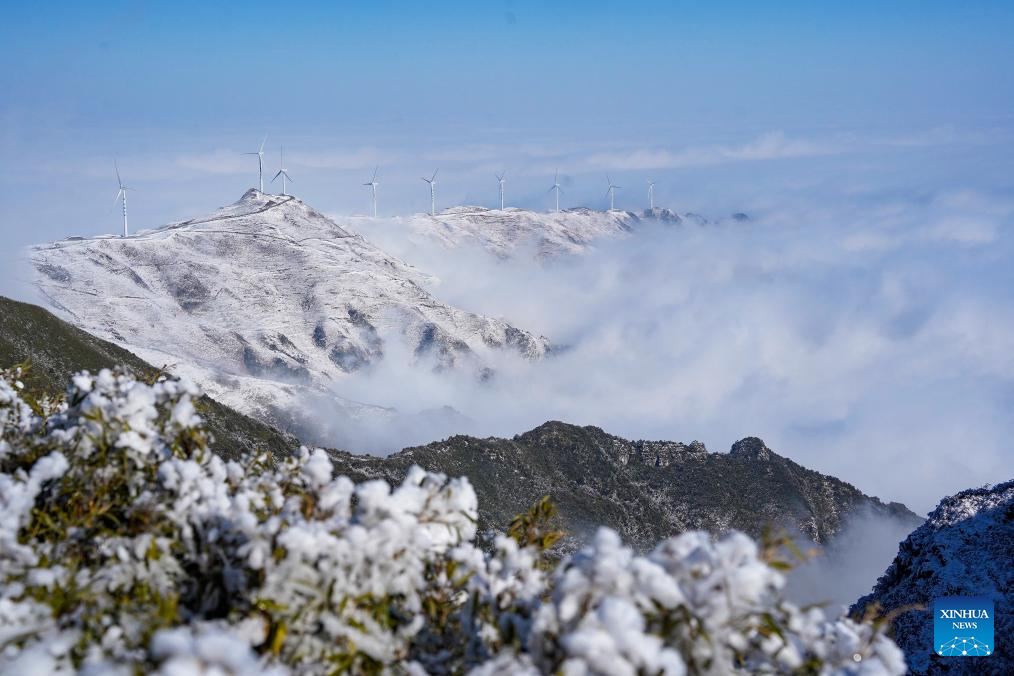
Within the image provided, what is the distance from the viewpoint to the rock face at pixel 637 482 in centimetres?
9456

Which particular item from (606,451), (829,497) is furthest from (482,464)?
(829,497)

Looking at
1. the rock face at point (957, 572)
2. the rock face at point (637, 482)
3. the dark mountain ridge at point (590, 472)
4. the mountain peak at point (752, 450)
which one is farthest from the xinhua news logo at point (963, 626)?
the mountain peak at point (752, 450)

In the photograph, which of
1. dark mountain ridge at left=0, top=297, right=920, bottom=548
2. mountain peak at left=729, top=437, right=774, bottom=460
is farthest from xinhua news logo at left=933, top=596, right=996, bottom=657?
mountain peak at left=729, top=437, right=774, bottom=460

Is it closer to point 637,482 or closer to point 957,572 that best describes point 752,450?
point 637,482

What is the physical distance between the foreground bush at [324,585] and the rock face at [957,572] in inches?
644

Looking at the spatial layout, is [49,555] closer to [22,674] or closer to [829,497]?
[22,674]

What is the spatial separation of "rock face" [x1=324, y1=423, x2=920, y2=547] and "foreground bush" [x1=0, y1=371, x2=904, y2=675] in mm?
74276

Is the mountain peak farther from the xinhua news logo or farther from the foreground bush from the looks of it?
Result: the foreground bush

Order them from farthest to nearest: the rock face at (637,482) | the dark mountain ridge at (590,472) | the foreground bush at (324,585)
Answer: the rock face at (637,482), the dark mountain ridge at (590,472), the foreground bush at (324,585)

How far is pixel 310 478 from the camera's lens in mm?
6906

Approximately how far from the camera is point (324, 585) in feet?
19.5

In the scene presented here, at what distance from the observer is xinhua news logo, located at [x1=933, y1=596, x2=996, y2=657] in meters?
21.4

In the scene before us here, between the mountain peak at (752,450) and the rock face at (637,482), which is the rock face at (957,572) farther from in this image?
the mountain peak at (752,450)

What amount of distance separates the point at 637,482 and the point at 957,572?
290ft
